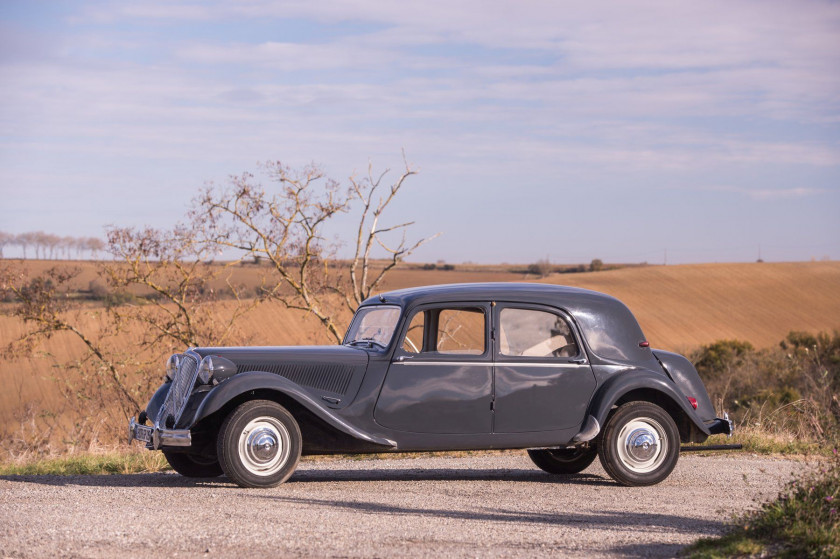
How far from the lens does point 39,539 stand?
6.02 metres

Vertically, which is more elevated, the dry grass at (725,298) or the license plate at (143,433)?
the dry grass at (725,298)

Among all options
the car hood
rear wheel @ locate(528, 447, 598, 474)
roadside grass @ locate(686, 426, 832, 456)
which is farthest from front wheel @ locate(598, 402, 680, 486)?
roadside grass @ locate(686, 426, 832, 456)

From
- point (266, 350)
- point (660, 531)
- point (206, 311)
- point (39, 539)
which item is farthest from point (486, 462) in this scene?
point (206, 311)

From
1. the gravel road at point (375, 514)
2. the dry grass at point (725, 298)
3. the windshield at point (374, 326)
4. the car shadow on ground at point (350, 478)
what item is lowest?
the car shadow on ground at point (350, 478)

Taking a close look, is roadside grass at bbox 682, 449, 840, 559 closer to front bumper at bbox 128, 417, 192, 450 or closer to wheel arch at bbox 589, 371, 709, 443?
wheel arch at bbox 589, 371, 709, 443

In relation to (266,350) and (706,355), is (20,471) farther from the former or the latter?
(706,355)

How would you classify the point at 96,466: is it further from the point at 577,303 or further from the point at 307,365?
the point at 577,303

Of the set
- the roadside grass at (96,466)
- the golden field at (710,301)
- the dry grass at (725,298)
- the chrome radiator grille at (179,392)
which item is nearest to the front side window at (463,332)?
the chrome radiator grille at (179,392)

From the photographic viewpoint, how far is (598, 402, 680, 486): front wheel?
8.76 meters

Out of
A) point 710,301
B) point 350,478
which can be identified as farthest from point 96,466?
point 710,301

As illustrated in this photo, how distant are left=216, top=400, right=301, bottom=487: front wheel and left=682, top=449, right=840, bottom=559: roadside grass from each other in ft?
12.1

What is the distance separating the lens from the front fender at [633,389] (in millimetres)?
8664

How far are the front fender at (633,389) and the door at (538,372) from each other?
124 millimetres

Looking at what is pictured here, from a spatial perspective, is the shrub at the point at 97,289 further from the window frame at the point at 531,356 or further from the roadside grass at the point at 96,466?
the window frame at the point at 531,356
